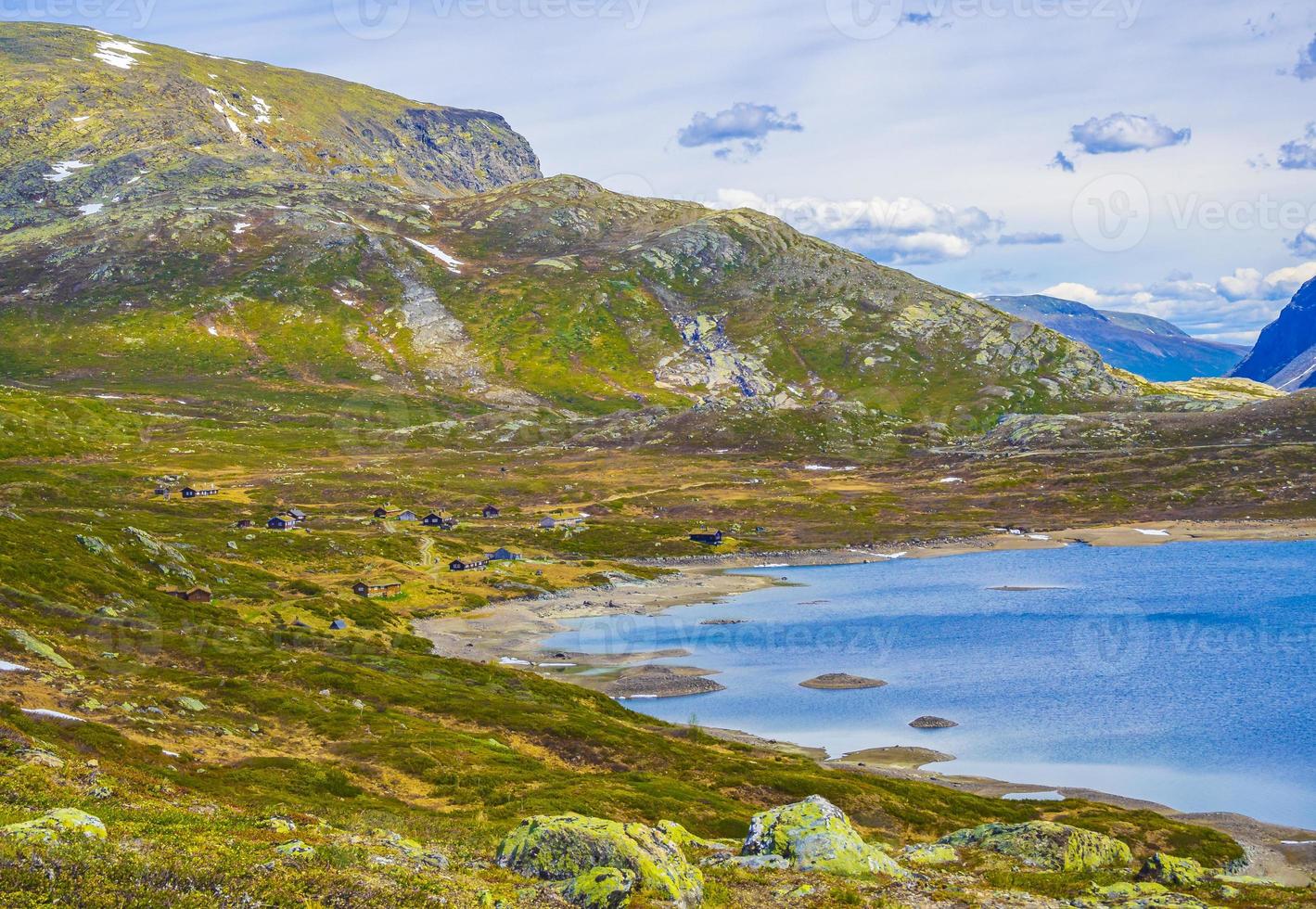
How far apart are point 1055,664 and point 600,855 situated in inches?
3773

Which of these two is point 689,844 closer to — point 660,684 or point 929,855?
Answer: point 929,855

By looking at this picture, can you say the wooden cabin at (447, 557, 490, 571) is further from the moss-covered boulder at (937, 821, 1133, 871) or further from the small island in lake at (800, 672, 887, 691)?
the moss-covered boulder at (937, 821, 1133, 871)

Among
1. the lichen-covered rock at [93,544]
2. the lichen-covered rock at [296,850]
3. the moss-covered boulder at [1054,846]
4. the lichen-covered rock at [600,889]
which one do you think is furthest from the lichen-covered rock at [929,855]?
the lichen-covered rock at [93,544]

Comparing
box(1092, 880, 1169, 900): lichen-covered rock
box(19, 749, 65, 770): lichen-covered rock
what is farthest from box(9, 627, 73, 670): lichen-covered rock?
box(1092, 880, 1169, 900): lichen-covered rock

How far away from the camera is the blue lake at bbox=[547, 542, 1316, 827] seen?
268ft

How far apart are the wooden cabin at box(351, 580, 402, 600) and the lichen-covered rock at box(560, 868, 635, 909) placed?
116799 millimetres

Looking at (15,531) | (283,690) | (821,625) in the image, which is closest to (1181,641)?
(821,625)

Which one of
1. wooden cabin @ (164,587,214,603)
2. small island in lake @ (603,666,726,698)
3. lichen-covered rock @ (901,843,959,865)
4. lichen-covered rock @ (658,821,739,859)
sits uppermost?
wooden cabin @ (164,587,214,603)

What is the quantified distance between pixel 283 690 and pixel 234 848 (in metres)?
49.5

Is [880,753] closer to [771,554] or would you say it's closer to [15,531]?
[15,531]

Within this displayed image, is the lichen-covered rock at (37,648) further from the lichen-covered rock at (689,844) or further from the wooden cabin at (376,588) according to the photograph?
the wooden cabin at (376,588)

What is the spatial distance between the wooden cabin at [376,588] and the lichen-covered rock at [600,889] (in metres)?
117

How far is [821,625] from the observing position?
142 m

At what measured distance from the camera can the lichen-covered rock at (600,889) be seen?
29.8 m
